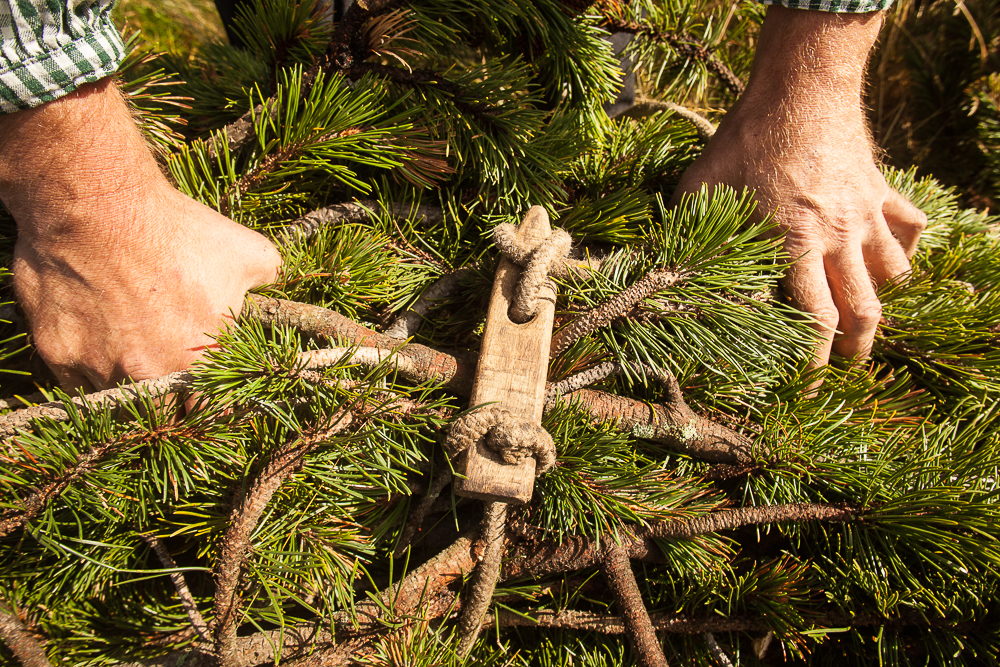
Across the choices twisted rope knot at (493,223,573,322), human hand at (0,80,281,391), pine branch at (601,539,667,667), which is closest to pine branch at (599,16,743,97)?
twisted rope knot at (493,223,573,322)

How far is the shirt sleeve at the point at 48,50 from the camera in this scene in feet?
2.00

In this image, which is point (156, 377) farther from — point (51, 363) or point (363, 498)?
point (363, 498)

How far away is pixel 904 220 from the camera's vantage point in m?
0.99

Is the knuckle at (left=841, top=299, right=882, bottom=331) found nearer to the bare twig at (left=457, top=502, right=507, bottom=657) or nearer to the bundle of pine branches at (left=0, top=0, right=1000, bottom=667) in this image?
the bundle of pine branches at (left=0, top=0, right=1000, bottom=667)

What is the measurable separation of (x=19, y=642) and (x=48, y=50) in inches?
25.6

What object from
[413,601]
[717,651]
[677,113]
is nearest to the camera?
[413,601]

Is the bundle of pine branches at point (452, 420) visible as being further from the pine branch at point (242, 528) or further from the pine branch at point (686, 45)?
the pine branch at point (686, 45)

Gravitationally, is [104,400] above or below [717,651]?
above

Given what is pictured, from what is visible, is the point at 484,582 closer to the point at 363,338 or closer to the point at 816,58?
the point at 363,338

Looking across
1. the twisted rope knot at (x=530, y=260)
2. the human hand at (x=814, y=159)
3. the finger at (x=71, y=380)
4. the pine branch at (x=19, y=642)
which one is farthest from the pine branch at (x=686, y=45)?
the pine branch at (x=19, y=642)

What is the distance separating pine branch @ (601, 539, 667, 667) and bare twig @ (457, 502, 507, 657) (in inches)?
6.1

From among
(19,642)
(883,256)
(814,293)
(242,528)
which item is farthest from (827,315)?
(19,642)

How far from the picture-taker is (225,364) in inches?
24.9

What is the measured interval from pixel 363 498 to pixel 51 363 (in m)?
0.44
